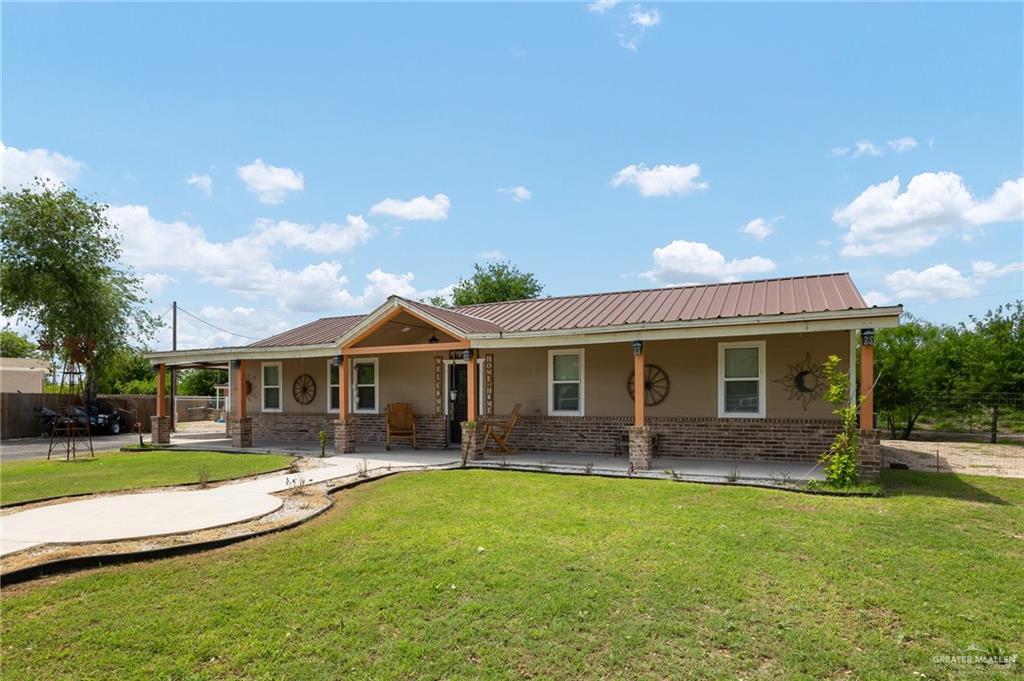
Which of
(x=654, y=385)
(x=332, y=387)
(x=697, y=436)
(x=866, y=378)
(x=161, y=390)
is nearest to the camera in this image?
(x=866, y=378)

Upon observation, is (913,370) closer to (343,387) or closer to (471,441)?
(471,441)

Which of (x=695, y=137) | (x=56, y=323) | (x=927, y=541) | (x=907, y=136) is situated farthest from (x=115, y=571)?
(x=56, y=323)

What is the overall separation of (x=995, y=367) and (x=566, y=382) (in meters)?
12.1

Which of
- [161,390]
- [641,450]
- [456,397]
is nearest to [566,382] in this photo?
[456,397]

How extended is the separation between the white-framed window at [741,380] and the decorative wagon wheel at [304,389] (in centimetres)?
1063

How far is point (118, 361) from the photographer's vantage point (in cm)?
2631

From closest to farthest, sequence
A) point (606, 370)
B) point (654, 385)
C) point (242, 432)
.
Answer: point (654, 385), point (606, 370), point (242, 432)

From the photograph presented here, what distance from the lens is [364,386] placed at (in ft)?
51.3

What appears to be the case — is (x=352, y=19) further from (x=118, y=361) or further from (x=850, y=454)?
(x=118, y=361)

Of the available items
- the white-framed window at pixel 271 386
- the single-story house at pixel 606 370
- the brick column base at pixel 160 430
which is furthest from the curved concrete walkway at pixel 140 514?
the brick column base at pixel 160 430

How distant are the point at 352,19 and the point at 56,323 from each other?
21.9 metres

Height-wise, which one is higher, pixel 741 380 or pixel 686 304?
pixel 686 304

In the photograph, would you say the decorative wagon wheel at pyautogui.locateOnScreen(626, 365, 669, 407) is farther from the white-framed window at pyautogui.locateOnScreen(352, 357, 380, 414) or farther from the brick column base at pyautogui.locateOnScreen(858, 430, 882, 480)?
the white-framed window at pyautogui.locateOnScreen(352, 357, 380, 414)

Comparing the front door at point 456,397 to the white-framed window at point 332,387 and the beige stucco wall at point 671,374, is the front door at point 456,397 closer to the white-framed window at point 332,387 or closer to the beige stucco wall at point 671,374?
the beige stucco wall at point 671,374
